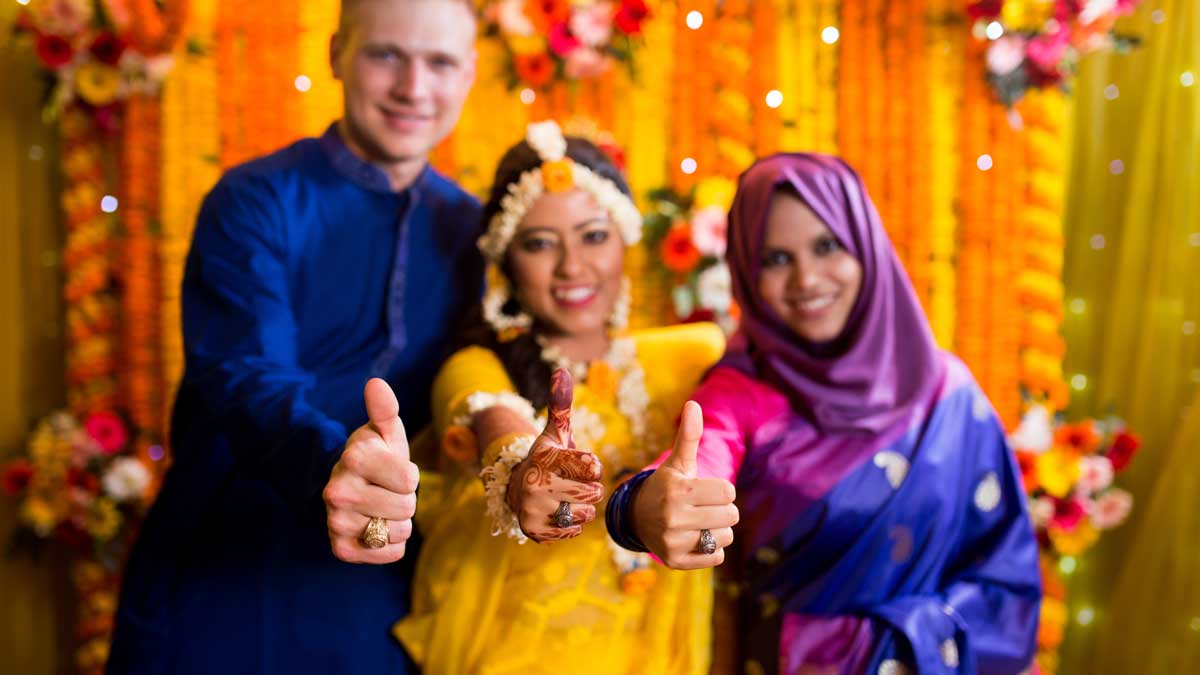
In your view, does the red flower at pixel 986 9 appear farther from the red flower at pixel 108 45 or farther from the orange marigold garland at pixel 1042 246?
the red flower at pixel 108 45

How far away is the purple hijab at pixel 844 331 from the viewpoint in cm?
170

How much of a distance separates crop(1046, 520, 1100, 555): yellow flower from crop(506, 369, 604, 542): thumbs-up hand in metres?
1.84

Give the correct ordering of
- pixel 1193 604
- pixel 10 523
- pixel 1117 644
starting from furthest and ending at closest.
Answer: pixel 10 523
pixel 1117 644
pixel 1193 604

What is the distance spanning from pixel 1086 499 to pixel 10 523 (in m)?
2.92

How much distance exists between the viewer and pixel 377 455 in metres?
1.17

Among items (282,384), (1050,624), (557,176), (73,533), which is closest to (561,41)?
(557,176)

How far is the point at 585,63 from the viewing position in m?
2.51

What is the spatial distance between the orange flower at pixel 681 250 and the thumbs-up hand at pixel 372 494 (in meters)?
1.42

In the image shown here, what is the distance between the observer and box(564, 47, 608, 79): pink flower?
2.49 metres

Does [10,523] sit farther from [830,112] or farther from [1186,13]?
[1186,13]

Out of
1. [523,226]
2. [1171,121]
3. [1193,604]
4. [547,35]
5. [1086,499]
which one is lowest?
[1193,604]

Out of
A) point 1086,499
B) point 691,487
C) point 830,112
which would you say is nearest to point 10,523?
point 691,487

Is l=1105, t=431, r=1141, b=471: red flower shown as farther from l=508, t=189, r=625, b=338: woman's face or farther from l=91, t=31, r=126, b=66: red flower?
l=91, t=31, r=126, b=66: red flower

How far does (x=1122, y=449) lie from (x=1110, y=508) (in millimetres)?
161
